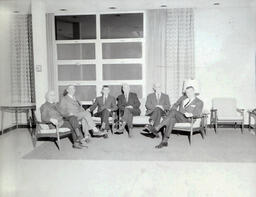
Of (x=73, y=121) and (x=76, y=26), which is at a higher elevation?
(x=76, y=26)

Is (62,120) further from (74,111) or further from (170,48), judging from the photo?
(170,48)

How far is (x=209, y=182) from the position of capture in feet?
12.0

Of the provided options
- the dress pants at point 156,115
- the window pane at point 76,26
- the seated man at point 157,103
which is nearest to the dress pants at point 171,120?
the dress pants at point 156,115

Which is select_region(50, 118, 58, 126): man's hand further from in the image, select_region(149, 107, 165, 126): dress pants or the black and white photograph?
select_region(149, 107, 165, 126): dress pants

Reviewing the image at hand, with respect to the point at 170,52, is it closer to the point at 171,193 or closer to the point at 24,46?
the point at 24,46

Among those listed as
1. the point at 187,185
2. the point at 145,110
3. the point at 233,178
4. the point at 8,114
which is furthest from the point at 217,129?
the point at 8,114

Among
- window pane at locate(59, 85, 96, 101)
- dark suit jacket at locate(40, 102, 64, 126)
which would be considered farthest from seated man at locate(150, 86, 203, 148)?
window pane at locate(59, 85, 96, 101)

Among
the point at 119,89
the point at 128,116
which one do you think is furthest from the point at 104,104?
the point at 119,89

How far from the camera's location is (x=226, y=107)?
22.6ft

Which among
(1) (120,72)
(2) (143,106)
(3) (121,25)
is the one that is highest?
(3) (121,25)

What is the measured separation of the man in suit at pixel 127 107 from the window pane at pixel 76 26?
182 cm

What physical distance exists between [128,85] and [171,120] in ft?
5.79

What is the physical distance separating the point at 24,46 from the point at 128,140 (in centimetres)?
351

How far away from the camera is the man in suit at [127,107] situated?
6359mm
